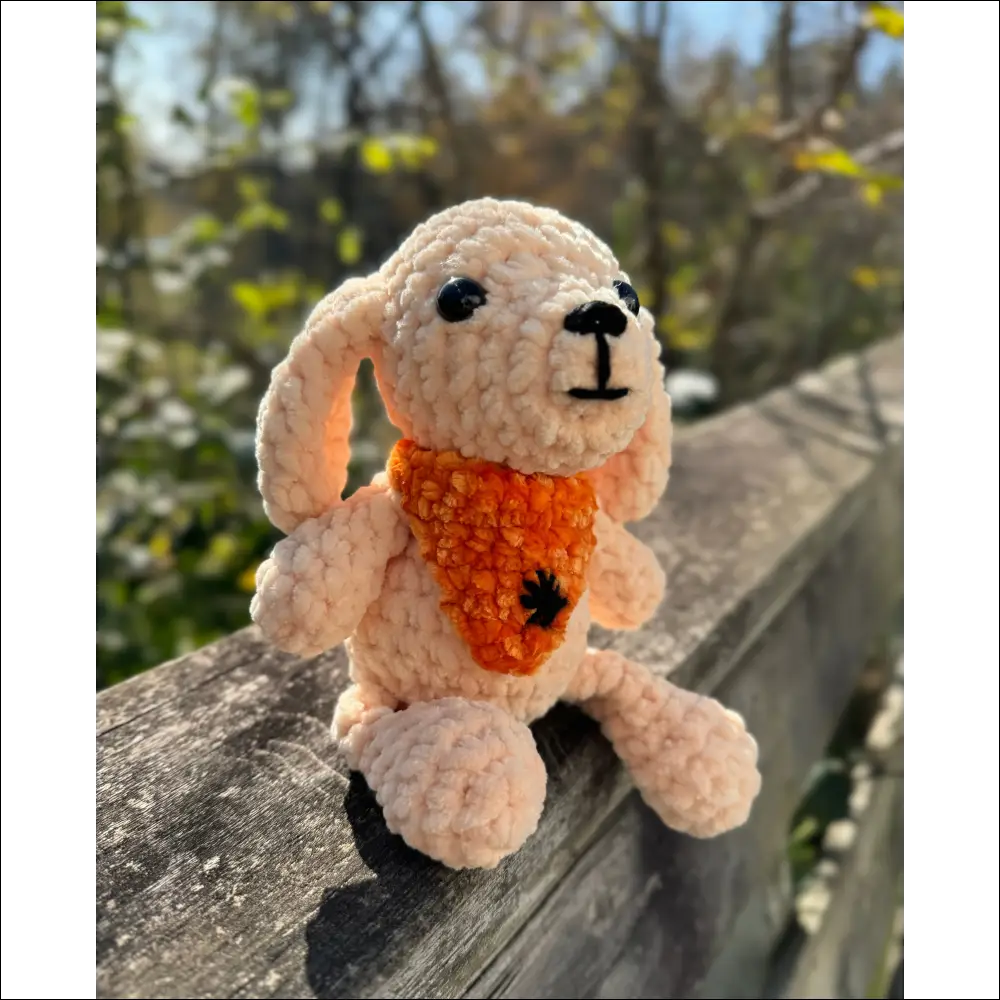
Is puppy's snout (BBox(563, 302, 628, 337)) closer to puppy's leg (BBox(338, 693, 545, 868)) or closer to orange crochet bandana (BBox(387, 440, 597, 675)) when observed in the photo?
orange crochet bandana (BBox(387, 440, 597, 675))

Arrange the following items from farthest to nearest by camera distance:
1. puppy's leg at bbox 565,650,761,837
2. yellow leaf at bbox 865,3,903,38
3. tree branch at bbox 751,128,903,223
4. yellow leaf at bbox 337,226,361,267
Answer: tree branch at bbox 751,128,903,223, yellow leaf at bbox 337,226,361,267, yellow leaf at bbox 865,3,903,38, puppy's leg at bbox 565,650,761,837

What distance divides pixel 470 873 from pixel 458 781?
0.26 ft

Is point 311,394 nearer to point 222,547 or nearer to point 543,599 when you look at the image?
point 543,599

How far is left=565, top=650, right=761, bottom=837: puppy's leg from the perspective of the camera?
706 mm

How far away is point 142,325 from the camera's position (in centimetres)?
180

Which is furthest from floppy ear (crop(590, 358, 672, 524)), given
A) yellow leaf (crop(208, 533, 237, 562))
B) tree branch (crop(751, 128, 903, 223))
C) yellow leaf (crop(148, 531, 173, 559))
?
tree branch (crop(751, 128, 903, 223))

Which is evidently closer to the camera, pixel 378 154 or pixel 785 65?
pixel 378 154

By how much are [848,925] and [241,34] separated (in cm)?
253

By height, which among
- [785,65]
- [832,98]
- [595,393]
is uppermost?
[785,65]

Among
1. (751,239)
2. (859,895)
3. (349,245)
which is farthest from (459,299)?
(751,239)

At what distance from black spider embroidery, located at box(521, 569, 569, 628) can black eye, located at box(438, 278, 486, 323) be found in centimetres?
19

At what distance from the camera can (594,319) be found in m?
0.57
